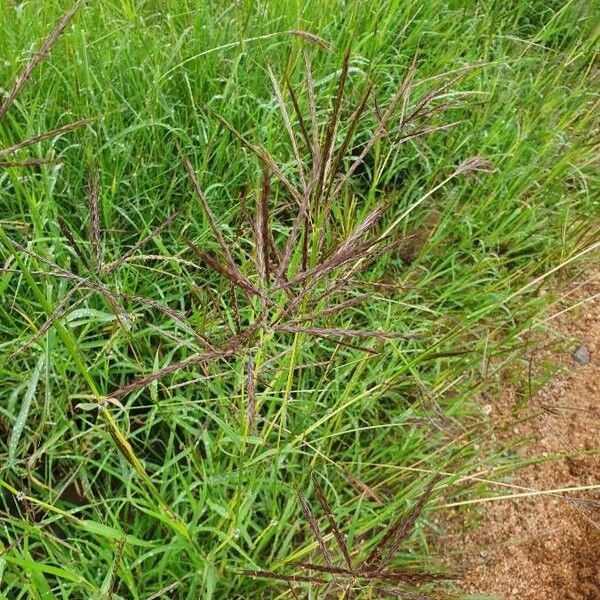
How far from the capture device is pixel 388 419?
5.47 ft

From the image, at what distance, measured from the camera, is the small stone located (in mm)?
1988

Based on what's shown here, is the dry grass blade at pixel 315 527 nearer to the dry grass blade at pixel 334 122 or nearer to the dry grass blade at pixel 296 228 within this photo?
the dry grass blade at pixel 296 228

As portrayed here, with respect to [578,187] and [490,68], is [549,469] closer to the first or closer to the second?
[578,187]

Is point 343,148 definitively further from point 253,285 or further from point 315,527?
point 315,527

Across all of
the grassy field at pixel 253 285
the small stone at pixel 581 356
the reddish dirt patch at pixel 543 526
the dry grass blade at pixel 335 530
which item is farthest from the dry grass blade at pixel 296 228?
the small stone at pixel 581 356

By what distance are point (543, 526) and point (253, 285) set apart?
1063 millimetres

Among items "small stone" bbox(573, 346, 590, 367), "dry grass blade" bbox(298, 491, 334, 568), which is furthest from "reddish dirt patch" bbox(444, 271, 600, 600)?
"dry grass blade" bbox(298, 491, 334, 568)

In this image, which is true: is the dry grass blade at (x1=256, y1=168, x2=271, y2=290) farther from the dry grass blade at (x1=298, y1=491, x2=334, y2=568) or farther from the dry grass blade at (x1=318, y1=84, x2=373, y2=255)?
the dry grass blade at (x1=298, y1=491, x2=334, y2=568)

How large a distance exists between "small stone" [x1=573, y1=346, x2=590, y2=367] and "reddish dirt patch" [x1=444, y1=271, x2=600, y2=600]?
3.3 inches

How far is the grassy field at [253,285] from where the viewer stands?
3.98 ft

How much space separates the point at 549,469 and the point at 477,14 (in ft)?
5.24

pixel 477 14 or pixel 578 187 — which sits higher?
pixel 477 14

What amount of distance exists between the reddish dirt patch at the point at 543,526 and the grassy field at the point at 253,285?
97 millimetres

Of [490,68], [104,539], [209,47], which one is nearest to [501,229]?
[490,68]
